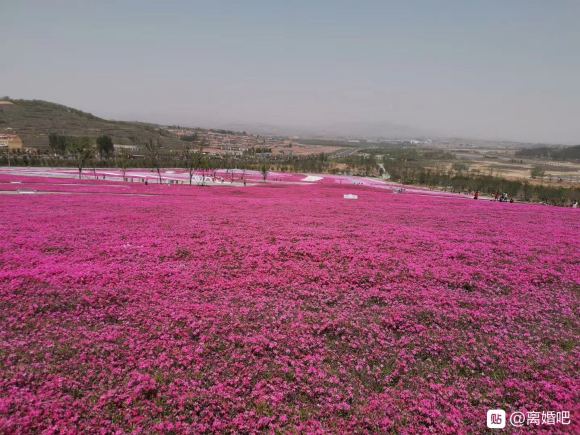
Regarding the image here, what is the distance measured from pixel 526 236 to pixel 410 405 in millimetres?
16490

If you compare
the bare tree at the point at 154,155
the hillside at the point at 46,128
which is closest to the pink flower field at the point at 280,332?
the bare tree at the point at 154,155

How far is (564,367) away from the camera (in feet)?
25.8

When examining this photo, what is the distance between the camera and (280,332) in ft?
29.2

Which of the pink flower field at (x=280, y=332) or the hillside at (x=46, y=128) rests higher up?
the hillside at (x=46, y=128)

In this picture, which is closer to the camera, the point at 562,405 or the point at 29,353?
the point at 562,405

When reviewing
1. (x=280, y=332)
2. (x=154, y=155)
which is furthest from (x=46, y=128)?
(x=280, y=332)

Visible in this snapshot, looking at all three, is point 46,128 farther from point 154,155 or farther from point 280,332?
point 280,332

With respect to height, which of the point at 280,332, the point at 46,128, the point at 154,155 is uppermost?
the point at 46,128

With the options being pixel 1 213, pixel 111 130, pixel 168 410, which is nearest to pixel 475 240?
pixel 168 410

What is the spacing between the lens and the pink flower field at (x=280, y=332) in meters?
6.51

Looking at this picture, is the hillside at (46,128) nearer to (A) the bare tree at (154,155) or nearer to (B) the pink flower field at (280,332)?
(A) the bare tree at (154,155)

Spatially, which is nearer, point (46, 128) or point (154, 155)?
point (154, 155)

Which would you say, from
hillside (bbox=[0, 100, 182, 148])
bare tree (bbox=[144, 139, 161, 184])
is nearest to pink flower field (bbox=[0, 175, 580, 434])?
bare tree (bbox=[144, 139, 161, 184])

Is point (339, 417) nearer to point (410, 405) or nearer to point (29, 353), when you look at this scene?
point (410, 405)
